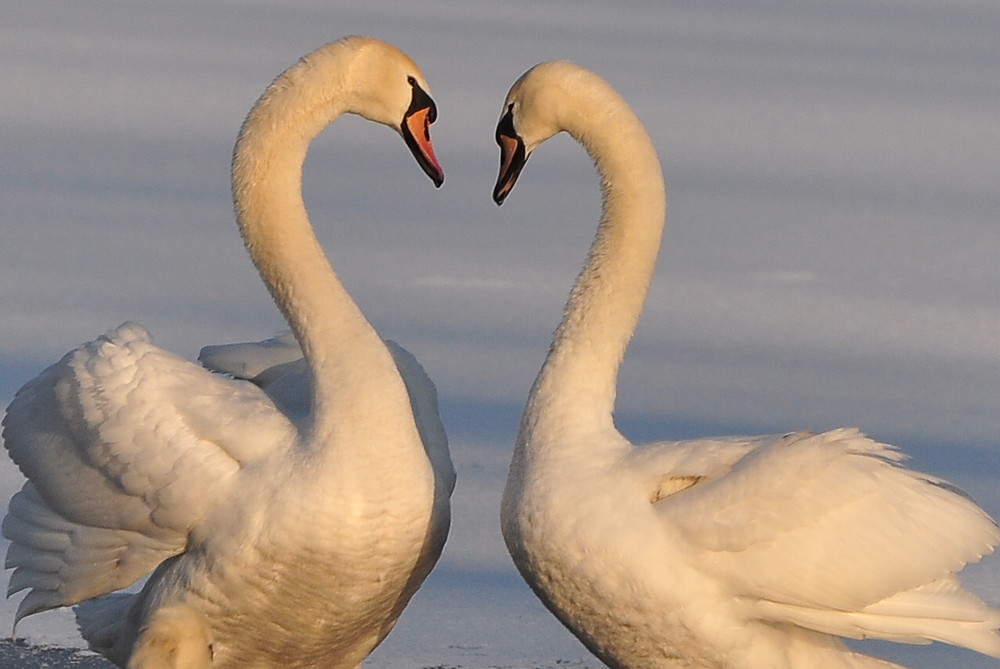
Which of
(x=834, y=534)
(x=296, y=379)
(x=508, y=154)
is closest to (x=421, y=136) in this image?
(x=508, y=154)

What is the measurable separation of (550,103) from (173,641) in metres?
1.84

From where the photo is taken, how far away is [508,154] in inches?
240

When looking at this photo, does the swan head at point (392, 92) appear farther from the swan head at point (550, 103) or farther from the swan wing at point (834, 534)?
the swan wing at point (834, 534)

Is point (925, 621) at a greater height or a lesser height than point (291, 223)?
lesser

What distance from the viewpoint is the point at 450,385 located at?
877 centimetres

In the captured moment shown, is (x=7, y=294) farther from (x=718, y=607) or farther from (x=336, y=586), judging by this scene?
(x=718, y=607)

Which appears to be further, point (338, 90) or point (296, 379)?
point (296, 379)

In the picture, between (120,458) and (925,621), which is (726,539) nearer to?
(925,621)

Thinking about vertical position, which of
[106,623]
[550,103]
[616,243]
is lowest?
[106,623]

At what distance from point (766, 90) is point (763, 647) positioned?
8.94 metres

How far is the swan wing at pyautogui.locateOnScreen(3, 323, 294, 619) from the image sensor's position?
5.68 metres

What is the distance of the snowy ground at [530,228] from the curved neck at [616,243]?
1227 mm

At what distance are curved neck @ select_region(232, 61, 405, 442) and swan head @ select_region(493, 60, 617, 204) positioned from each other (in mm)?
526

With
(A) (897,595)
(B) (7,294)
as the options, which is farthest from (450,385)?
(A) (897,595)
